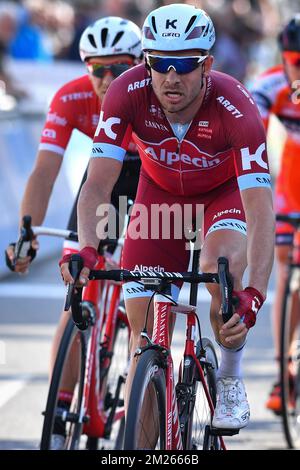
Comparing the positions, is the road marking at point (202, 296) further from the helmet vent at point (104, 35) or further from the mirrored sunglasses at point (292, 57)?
the helmet vent at point (104, 35)

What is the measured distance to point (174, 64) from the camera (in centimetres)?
508

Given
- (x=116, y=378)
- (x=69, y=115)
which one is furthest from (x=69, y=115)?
(x=116, y=378)

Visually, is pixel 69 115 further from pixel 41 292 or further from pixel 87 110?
pixel 41 292

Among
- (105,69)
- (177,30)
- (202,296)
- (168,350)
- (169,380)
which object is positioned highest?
(202,296)

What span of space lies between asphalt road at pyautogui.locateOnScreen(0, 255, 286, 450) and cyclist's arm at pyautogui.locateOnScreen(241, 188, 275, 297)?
2286 mm

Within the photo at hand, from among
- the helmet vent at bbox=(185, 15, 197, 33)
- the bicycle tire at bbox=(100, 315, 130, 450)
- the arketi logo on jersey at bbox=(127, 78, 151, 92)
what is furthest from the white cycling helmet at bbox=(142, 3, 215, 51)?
the bicycle tire at bbox=(100, 315, 130, 450)

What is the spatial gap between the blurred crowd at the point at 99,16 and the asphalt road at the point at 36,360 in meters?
3.71

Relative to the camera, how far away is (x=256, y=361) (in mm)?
9078

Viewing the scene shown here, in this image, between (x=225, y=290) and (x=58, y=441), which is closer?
(x=225, y=290)

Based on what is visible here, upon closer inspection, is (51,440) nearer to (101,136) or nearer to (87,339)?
(87,339)

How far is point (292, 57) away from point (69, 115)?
5.29ft

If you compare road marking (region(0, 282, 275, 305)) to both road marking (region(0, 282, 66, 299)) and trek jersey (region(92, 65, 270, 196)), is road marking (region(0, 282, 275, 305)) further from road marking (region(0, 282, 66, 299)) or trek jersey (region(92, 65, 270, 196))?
trek jersey (region(92, 65, 270, 196))

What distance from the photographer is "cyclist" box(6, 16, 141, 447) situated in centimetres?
640

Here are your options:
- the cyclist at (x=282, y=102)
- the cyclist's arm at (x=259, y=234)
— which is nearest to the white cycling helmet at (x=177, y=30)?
the cyclist's arm at (x=259, y=234)
